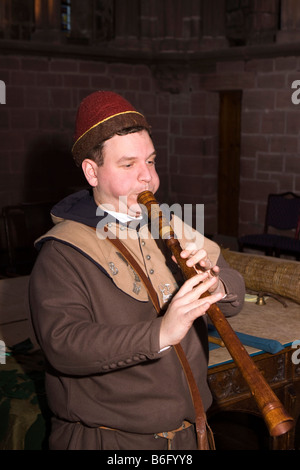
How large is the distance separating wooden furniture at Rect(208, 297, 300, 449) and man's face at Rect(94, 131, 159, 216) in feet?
2.90

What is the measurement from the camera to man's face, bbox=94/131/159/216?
1.69 metres

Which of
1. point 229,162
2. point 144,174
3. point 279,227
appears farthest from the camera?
point 229,162

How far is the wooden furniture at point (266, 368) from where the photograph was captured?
2373 millimetres

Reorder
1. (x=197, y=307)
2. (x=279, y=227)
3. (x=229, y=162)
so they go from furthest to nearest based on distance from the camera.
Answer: (x=229, y=162) → (x=279, y=227) → (x=197, y=307)

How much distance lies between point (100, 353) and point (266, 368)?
3.88 feet

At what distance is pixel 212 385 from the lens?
233 cm

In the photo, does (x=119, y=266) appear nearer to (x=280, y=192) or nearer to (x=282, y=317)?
(x=282, y=317)

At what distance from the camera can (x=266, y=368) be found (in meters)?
2.50

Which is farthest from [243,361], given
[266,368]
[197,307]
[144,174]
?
[266,368]

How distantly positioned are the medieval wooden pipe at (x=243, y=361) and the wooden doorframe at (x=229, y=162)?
21.4 feet

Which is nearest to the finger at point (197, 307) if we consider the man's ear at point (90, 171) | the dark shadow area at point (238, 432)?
the man's ear at point (90, 171)

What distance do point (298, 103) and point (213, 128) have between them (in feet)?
4.39

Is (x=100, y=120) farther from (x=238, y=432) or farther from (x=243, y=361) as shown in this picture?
(x=238, y=432)

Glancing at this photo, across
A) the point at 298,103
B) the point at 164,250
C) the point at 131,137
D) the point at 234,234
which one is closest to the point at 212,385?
the point at 164,250
